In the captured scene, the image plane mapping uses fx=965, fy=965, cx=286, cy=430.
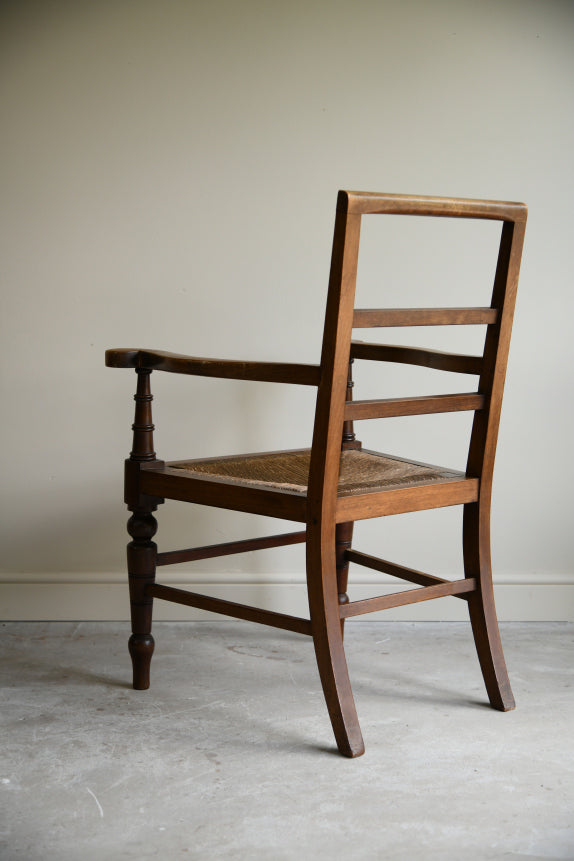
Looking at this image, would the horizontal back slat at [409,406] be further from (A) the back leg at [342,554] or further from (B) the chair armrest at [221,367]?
(A) the back leg at [342,554]

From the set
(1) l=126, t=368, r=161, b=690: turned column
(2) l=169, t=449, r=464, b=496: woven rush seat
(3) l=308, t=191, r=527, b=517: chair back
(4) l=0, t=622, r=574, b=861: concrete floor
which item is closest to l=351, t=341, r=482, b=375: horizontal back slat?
(3) l=308, t=191, r=527, b=517: chair back

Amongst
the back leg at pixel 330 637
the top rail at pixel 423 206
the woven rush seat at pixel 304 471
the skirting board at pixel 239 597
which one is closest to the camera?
the top rail at pixel 423 206

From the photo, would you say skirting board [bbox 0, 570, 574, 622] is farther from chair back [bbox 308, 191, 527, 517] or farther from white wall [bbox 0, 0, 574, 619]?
chair back [bbox 308, 191, 527, 517]

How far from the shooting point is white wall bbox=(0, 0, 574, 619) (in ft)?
7.95

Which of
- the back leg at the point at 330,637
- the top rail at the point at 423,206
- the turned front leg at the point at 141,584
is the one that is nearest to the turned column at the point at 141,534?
the turned front leg at the point at 141,584

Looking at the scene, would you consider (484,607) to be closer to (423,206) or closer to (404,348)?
(404,348)

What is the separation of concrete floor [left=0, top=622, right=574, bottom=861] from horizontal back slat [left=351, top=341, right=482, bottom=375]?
710 millimetres

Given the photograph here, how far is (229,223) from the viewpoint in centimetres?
248

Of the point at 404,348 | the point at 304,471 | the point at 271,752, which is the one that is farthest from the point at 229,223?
the point at 271,752

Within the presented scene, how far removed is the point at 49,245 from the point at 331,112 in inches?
31.2

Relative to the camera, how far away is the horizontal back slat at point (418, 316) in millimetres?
1701

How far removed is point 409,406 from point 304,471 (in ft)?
0.99

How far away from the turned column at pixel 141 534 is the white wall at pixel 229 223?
1.60 ft

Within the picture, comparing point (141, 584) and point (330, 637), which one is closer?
point (330, 637)
